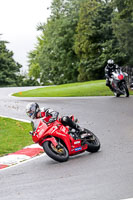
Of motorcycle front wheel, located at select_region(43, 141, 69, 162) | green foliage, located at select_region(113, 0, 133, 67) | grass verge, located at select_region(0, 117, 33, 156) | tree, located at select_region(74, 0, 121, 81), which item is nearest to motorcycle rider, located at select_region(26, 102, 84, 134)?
motorcycle front wheel, located at select_region(43, 141, 69, 162)

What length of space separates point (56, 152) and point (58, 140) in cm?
34

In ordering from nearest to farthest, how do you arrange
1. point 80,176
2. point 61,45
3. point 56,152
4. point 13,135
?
1. point 80,176
2. point 56,152
3. point 13,135
4. point 61,45

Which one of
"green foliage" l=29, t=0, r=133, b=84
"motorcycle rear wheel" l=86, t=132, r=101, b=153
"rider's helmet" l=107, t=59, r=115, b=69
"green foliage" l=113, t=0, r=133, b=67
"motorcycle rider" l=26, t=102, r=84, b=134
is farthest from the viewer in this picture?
"green foliage" l=29, t=0, r=133, b=84

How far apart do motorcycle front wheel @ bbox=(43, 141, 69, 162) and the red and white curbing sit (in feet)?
2.91

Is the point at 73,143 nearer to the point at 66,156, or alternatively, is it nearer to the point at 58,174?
the point at 66,156

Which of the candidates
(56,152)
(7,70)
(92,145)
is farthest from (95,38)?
(56,152)

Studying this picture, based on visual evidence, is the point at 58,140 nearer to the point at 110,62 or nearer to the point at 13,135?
the point at 13,135

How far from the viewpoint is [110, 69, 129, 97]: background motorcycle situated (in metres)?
24.3

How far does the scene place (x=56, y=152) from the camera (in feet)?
29.6

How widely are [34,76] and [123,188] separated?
4049 inches

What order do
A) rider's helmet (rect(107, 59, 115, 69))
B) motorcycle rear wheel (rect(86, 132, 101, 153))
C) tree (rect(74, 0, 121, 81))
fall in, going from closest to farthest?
motorcycle rear wheel (rect(86, 132, 101, 153))
rider's helmet (rect(107, 59, 115, 69))
tree (rect(74, 0, 121, 81))

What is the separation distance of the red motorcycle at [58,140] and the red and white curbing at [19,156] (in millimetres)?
763

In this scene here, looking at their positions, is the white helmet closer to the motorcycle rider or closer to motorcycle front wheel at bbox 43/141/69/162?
the motorcycle rider

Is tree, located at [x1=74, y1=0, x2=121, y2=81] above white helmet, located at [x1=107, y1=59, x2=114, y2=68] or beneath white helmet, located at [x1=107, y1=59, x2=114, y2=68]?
above
